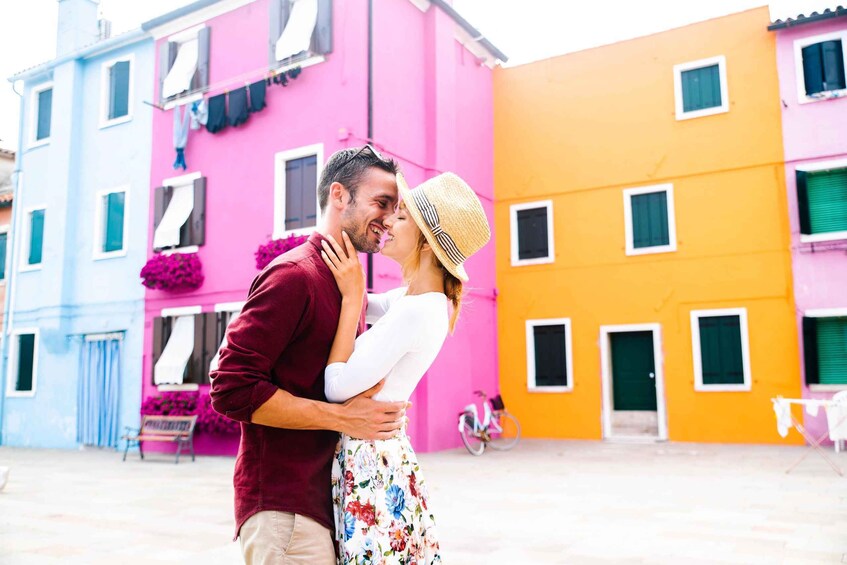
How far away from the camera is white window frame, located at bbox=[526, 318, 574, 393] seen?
16.2 meters

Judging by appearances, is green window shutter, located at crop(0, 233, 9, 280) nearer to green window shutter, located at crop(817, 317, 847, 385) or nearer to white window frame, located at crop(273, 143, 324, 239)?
white window frame, located at crop(273, 143, 324, 239)

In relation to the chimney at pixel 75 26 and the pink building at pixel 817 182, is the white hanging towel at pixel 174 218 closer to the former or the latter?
the chimney at pixel 75 26

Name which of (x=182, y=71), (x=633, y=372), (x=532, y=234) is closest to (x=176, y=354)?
(x=182, y=71)

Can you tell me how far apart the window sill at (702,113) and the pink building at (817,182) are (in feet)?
3.60

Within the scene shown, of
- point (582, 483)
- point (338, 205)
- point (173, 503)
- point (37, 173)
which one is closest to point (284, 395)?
point (338, 205)

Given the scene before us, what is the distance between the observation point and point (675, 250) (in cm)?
1552

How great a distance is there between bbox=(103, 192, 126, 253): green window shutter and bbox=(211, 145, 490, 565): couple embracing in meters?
15.5

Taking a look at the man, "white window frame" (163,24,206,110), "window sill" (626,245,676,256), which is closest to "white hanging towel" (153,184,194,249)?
"white window frame" (163,24,206,110)

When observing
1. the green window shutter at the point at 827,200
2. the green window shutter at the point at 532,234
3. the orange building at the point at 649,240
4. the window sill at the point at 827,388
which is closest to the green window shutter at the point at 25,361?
the orange building at the point at 649,240

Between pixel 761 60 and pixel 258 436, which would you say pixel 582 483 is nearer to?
pixel 258 436

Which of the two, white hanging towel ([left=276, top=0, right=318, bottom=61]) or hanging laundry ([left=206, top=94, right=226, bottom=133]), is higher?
white hanging towel ([left=276, top=0, right=318, bottom=61])

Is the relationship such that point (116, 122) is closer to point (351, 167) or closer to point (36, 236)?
point (36, 236)

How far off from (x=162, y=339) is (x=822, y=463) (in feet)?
39.1

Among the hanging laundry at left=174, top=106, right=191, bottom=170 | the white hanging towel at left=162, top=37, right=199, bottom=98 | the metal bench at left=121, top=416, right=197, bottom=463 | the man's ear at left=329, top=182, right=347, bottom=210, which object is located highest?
the white hanging towel at left=162, top=37, right=199, bottom=98
